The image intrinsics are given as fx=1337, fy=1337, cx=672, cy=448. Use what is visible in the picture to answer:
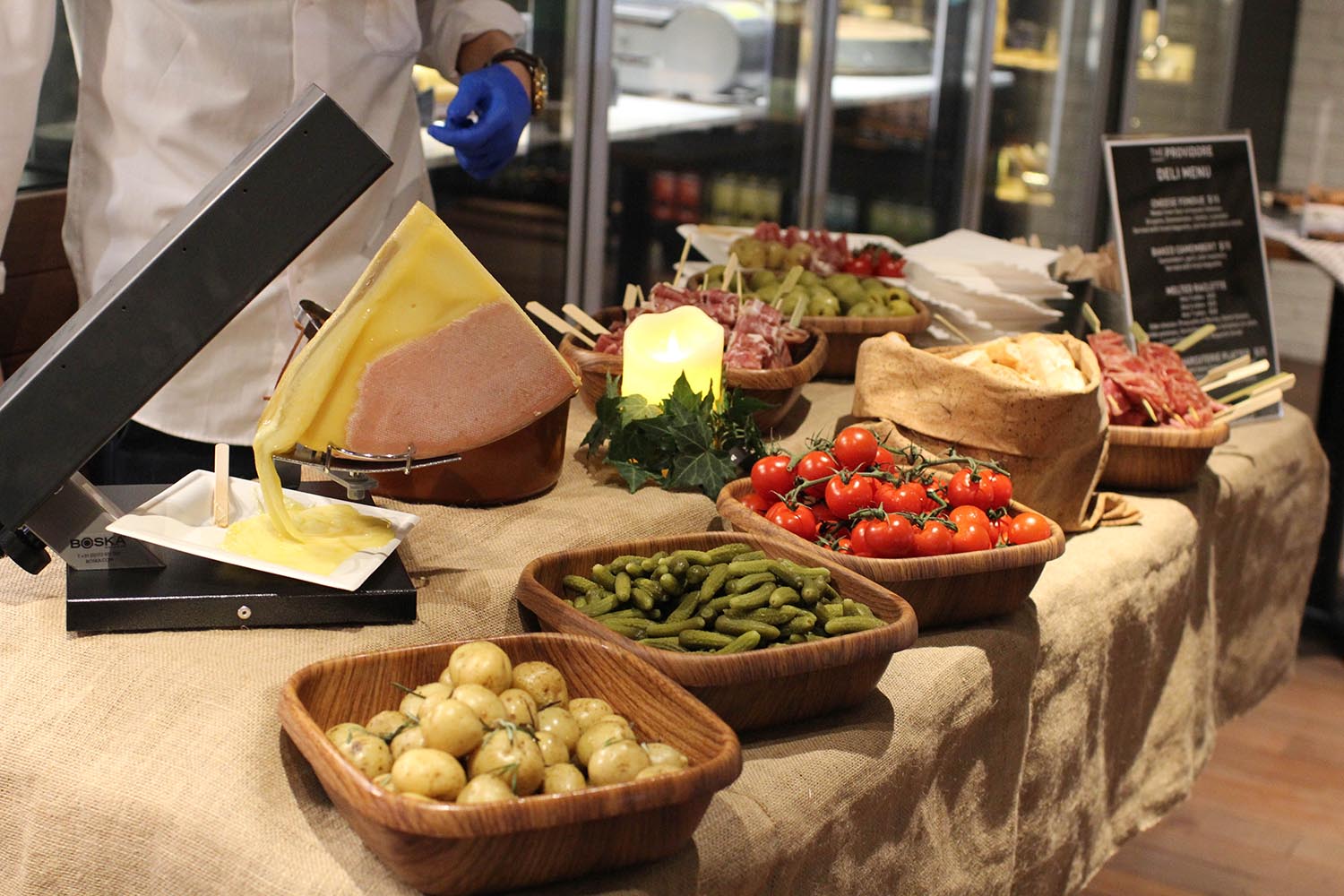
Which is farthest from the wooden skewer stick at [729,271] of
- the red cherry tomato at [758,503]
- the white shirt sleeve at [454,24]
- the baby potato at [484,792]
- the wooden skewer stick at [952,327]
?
the baby potato at [484,792]

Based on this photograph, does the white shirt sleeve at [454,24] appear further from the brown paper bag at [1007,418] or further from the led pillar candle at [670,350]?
the brown paper bag at [1007,418]

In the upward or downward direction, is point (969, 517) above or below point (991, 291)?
below

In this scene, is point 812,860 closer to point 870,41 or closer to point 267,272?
point 267,272

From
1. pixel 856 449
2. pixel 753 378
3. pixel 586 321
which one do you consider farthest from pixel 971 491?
pixel 586 321

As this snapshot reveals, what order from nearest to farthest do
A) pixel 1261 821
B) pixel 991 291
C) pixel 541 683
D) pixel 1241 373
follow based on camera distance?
pixel 541 683
pixel 1241 373
pixel 991 291
pixel 1261 821

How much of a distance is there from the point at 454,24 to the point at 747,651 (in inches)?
54.4

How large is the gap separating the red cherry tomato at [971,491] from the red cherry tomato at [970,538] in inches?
2.9

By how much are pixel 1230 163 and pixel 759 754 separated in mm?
1979

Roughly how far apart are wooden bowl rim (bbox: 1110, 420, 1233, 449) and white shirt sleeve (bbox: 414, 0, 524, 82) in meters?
1.14

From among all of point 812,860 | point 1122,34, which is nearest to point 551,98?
point 812,860

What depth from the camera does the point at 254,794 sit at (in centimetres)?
106

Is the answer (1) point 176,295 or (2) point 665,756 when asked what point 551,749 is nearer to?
(2) point 665,756

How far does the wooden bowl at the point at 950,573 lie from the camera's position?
4.63 feet

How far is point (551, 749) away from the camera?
39.9 inches
